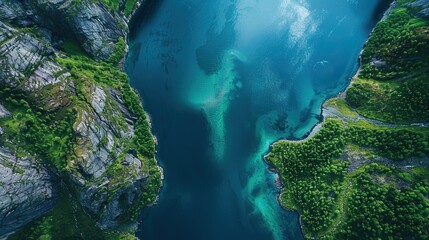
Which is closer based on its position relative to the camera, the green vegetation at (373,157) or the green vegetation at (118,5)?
the green vegetation at (373,157)

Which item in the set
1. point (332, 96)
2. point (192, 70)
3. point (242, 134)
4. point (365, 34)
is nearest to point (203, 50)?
point (192, 70)

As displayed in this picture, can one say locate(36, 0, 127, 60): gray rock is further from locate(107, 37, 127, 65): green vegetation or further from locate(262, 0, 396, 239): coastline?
locate(262, 0, 396, 239): coastline

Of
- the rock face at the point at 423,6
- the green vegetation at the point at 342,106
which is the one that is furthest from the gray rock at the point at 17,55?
the rock face at the point at 423,6

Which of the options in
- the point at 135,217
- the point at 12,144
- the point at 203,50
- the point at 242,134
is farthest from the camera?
the point at 203,50

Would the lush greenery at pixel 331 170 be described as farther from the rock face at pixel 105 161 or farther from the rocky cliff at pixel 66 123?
the rock face at pixel 105 161

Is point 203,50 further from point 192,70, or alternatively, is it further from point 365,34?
point 365,34

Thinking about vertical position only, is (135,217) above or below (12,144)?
below

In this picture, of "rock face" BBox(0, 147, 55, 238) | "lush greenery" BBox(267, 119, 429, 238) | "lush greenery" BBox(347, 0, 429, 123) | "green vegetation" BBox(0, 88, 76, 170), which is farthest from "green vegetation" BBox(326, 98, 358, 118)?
"rock face" BBox(0, 147, 55, 238)
